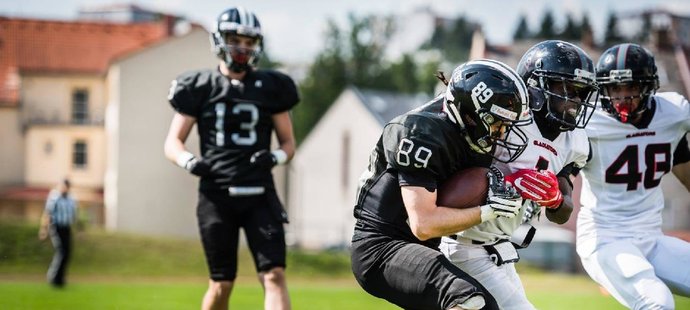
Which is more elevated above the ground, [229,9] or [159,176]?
[229,9]

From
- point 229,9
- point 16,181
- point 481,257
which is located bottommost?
point 16,181

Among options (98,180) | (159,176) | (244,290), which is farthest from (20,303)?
(98,180)

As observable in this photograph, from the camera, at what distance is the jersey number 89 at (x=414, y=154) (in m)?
4.57

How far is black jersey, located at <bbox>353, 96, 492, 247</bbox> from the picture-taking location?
4.61 metres

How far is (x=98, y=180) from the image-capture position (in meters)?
48.8

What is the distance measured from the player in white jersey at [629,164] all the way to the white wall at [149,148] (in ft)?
111

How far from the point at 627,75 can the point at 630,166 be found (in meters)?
0.56

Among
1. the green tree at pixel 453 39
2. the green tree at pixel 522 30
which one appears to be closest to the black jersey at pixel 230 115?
the green tree at pixel 453 39

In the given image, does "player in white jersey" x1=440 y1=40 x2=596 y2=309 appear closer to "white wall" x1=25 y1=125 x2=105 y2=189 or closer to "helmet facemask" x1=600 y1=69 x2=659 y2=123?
"helmet facemask" x1=600 y1=69 x2=659 y2=123

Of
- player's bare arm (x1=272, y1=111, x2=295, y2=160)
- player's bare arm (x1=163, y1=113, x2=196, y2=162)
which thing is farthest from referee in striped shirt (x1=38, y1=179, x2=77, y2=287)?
player's bare arm (x1=272, y1=111, x2=295, y2=160)

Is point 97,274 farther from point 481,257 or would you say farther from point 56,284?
point 481,257

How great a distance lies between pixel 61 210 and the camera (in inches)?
643

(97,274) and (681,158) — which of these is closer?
(681,158)

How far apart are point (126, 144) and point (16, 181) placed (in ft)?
33.2
